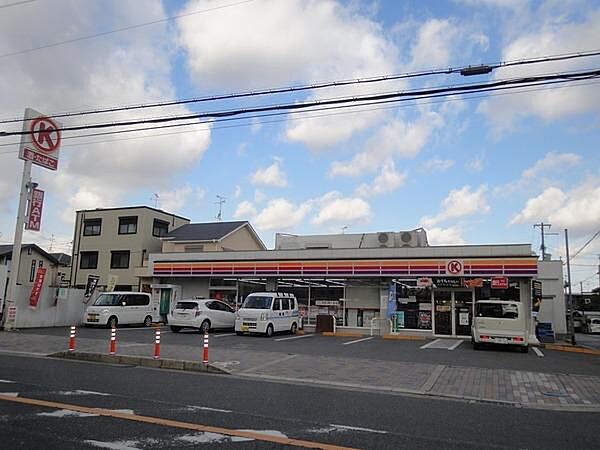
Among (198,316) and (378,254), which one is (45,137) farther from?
(378,254)

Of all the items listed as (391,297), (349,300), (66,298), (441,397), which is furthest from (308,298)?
(441,397)

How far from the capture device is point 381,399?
9.20 m

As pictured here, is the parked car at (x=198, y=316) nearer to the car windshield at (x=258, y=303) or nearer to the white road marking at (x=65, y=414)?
the car windshield at (x=258, y=303)

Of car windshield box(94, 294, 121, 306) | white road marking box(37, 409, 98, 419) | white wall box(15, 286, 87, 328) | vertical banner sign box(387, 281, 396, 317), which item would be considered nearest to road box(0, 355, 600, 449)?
→ white road marking box(37, 409, 98, 419)

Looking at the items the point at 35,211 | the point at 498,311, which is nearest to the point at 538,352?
the point at 498,311

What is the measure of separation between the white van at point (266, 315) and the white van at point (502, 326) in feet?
26.2

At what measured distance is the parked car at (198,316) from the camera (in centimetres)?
2258

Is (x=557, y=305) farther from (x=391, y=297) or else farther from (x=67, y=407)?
(x=67, y=407)

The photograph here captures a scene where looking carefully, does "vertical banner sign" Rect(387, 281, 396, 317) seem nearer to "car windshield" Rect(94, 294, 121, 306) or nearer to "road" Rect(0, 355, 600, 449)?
"car windshield" Rect(94, 294, 121, 306)

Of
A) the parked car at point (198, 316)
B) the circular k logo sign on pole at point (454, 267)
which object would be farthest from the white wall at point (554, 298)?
the parked car at point (198, 316)

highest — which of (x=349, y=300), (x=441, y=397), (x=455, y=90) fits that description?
(x=455, y=90)

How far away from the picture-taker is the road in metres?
5.99

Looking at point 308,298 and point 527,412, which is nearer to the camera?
point 527,412

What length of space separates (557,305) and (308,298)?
18.0 m
